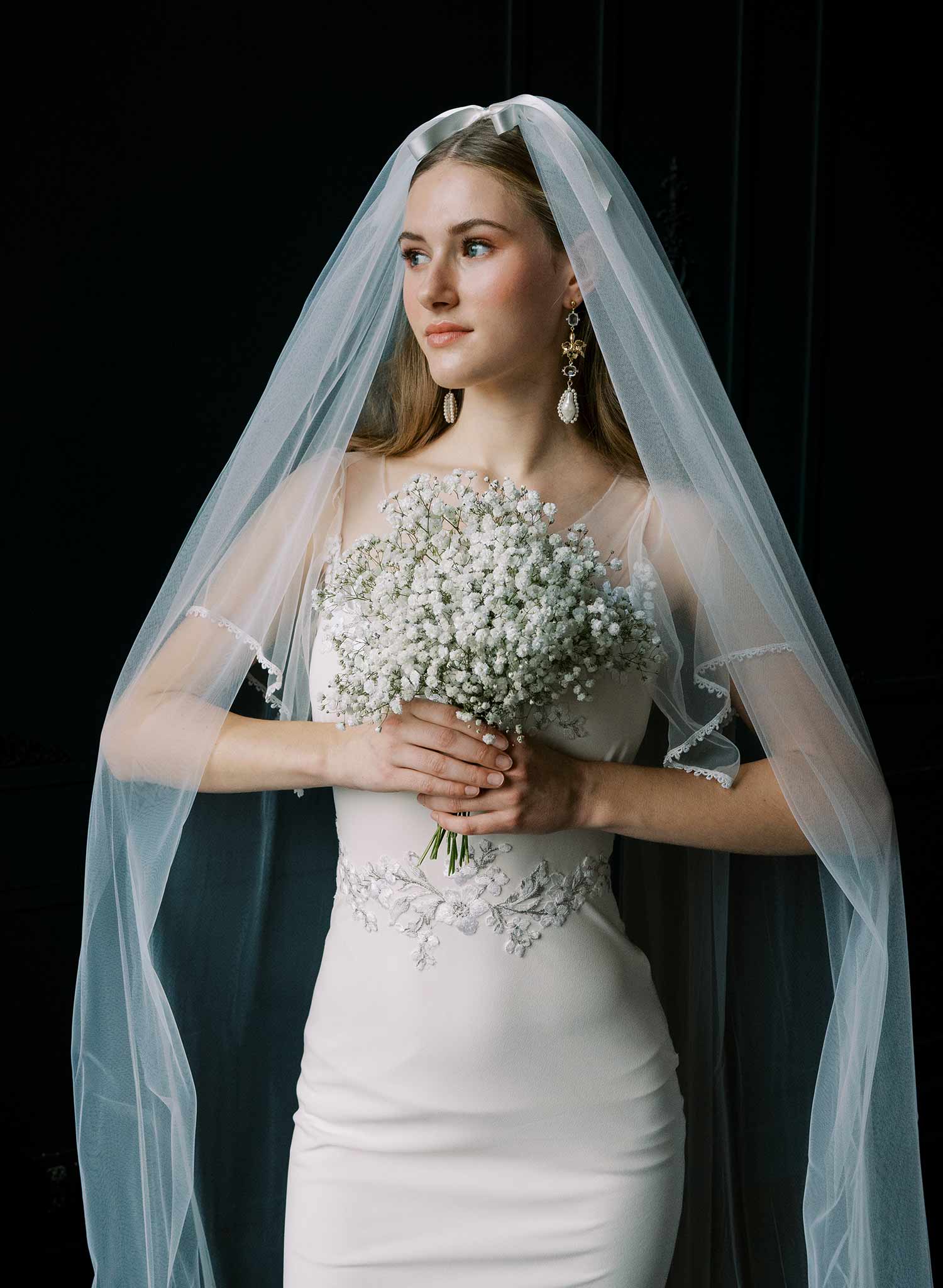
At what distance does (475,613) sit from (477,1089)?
77 cm

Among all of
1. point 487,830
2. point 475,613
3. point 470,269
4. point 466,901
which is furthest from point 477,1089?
point 470,269

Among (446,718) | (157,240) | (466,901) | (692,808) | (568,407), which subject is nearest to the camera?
(446,718)

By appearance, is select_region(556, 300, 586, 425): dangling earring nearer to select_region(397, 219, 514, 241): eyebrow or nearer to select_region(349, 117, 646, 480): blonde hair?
select_region(349, 117, 646, 480): blonde hair

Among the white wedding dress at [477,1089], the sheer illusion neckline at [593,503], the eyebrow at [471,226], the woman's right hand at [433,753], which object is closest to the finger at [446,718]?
the woman's right hand at [433,753]

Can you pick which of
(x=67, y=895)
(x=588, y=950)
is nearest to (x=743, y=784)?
(x=588, y=950)

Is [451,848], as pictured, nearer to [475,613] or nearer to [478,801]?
[478,801]

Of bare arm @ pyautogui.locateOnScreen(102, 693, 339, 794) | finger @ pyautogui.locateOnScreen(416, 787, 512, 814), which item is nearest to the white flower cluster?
finger @ pyautogui.locateOnScreen(416, 787, 512, 814)

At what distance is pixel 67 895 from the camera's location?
8.16 ft

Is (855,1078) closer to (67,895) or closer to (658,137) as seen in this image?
(67,895)

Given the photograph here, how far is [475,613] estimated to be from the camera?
147cm

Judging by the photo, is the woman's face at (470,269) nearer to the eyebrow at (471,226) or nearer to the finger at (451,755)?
the eyebrow at (471,226)

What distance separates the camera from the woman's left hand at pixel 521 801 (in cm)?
173

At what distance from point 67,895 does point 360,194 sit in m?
1.51

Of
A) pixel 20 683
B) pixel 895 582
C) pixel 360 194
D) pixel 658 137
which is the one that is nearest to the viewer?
pixel 20 683
